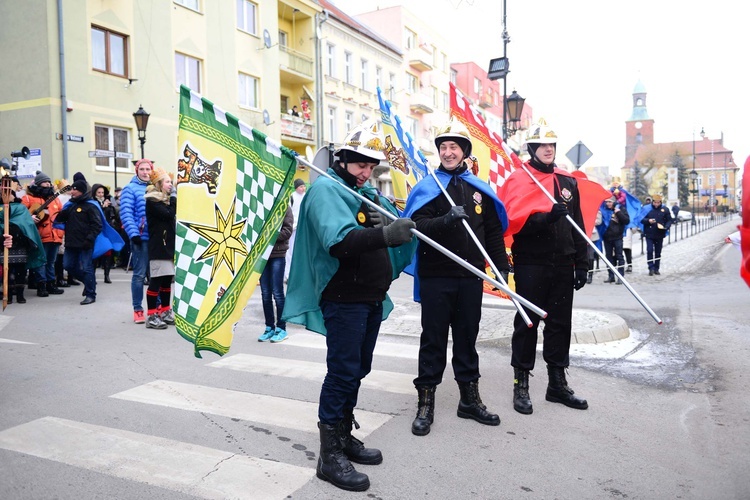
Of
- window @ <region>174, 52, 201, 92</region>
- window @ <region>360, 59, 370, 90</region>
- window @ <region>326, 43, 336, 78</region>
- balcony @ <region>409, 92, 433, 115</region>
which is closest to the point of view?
window @ <region>174, 52, 201, 92</region>

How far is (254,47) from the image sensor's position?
25.6 m

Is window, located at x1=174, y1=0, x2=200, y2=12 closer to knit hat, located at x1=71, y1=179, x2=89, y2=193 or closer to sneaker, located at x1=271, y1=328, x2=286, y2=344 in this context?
knit hat, located at x1=71, y1=179, x2=89, y2=193

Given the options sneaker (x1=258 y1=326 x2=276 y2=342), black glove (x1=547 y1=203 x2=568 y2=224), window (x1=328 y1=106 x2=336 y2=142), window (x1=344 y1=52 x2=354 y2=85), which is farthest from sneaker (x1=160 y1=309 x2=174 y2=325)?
window (x1=344 y1=52 x2=354 y2=85)

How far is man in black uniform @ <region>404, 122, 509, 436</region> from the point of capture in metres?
4.38

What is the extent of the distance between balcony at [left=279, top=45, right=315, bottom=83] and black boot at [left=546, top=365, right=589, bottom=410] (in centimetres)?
2539

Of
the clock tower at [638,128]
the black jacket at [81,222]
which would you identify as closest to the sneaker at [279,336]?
the black jacket at [81,222]

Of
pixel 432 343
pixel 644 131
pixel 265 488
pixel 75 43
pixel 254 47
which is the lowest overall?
Answer: pixel 265 488

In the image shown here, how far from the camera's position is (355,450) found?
146 inches

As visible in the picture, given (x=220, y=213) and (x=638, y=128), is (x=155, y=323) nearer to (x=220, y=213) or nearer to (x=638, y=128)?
(x=220, y=213)

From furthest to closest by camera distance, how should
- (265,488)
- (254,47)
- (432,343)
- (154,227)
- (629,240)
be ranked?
(254,47), (629,240), (154,227), (432,343), (265,488)

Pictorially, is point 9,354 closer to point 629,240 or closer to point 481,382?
point 481,382

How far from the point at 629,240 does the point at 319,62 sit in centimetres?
2035

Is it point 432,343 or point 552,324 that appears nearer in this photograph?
point 432,343

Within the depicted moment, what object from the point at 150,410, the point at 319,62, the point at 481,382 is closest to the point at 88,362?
the point at 150,410
